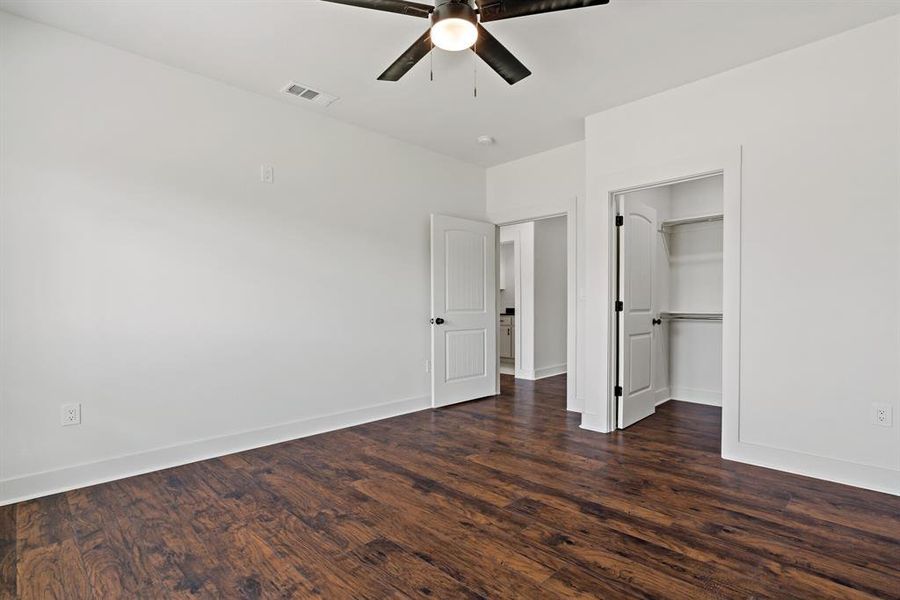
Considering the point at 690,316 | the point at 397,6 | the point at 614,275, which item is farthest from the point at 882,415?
the point at 397,6

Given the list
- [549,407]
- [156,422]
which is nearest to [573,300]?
[549,407]

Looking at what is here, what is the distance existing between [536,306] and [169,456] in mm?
4742

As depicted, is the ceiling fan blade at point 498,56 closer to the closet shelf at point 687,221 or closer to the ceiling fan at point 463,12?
the ceiling fan at point 463,12

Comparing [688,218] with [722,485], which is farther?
[688,218]

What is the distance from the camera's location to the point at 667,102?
3496 mm

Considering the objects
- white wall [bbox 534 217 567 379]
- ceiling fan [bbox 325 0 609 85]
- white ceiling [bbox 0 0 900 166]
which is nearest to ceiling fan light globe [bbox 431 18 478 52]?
ceiling fan [bbox 325 0 609 85]

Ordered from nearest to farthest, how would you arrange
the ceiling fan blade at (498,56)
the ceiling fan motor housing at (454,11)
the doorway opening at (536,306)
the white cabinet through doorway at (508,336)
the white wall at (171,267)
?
the ceiling fan motor housing at (454,11) → the ceiling fan blade at (498,56) → the white wall at (171,267) → the doorway opening at (536,306) → the white cabinet through doorway at (508,336)

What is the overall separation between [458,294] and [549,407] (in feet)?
4.99

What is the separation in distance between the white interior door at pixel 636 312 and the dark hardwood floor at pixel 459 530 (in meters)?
0.72

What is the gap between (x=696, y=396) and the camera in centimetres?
493

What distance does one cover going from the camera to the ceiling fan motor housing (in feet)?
6.46

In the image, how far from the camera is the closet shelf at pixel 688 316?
4742 millimetres

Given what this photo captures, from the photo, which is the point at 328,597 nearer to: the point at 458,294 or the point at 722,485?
the point at 722,485

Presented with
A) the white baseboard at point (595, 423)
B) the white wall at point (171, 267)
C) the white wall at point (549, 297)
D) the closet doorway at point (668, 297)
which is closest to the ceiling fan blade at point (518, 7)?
the closet doorway at point (668, 297)
